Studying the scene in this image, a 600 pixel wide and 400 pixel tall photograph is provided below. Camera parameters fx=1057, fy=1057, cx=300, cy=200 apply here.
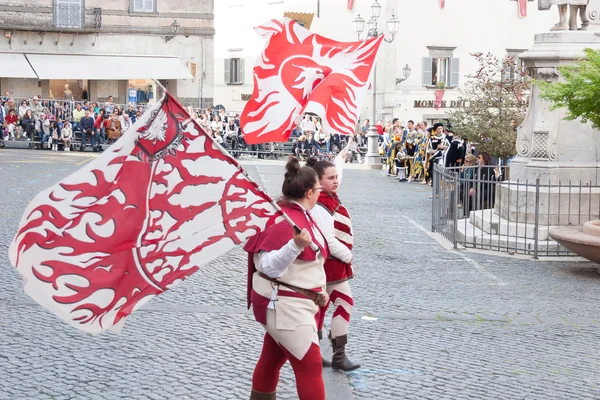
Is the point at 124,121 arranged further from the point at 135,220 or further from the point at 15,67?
the point at 135,220

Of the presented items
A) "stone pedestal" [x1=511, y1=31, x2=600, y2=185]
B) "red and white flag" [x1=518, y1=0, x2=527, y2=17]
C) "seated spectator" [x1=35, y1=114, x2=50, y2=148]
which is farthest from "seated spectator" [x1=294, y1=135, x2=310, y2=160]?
"stone pedestal" [x1=511, y1=31, x2=600, y2=185]

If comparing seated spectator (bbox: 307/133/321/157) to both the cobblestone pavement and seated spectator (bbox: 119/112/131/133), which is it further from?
the cobblestone pavement

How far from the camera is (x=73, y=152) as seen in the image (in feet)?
114

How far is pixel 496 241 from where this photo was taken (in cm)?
1455

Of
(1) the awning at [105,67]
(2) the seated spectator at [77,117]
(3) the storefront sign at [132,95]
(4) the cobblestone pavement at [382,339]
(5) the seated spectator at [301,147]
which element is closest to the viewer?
(4) the cobblestone pavement at [382,339]

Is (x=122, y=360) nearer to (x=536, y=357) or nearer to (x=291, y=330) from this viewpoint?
(x=291, y=330)

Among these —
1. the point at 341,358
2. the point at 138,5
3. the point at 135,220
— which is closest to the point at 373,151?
the point at 138,5

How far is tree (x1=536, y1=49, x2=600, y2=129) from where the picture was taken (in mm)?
12320

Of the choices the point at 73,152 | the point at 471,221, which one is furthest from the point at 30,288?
the point at 73,152

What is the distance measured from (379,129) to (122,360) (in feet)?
105

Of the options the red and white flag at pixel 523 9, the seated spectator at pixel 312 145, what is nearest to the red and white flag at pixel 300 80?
the seated spectator at pixel 312 145

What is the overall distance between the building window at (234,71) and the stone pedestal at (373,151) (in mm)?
17684

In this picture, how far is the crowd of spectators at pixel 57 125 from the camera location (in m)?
35.7

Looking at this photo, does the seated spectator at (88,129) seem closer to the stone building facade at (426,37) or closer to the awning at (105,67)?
the awning at (105,67)
